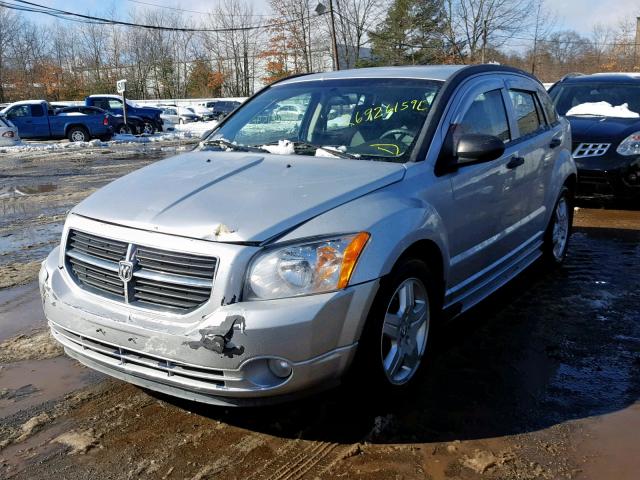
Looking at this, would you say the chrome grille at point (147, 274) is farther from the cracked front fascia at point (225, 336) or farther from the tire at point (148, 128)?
the tire at point (148, 128)

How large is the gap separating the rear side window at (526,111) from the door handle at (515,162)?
32 cm

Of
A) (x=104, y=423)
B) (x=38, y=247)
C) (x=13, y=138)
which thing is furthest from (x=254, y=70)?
(x=104, y=423)

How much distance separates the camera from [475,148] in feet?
11.7

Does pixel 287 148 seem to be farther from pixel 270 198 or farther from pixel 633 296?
pixel 633 296

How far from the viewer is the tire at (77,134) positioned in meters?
25.0

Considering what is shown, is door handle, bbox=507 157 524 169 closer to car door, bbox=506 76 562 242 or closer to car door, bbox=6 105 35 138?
car door, bbox=506 76 562 242

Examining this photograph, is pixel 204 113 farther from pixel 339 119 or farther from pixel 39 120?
pixel 339 119

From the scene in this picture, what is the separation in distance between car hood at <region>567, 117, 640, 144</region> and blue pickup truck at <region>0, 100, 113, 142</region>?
21.1 metres

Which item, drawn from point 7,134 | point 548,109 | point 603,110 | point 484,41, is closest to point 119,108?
point 7,134

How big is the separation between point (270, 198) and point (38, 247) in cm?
496

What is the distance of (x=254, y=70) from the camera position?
219 ft

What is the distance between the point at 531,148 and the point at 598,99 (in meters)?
5.60

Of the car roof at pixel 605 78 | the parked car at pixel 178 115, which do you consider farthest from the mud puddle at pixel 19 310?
the parked car at pixel 178 115

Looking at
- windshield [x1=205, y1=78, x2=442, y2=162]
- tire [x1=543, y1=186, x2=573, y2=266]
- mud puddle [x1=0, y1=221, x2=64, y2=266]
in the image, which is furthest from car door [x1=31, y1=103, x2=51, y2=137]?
tire [x1=543, y1=186, x2=573, y2=266]
